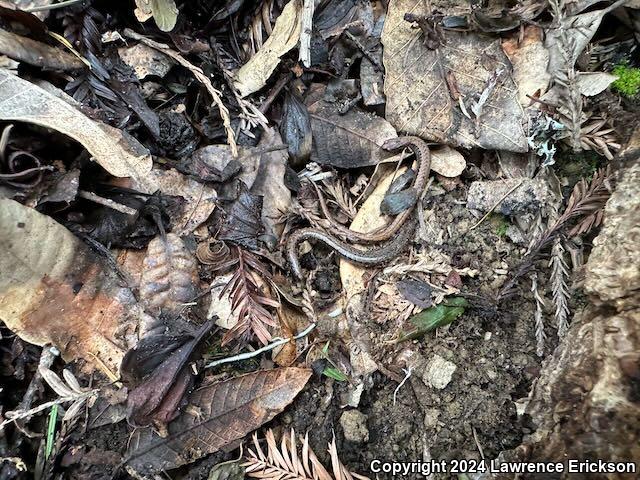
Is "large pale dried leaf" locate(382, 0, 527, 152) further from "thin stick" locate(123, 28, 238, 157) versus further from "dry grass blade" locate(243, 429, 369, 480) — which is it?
"dry grass blade" locate(243, 429, 369, 480)

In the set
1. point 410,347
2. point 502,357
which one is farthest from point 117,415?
point 502,357

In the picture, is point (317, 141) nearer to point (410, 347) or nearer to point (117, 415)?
point (410, 347)

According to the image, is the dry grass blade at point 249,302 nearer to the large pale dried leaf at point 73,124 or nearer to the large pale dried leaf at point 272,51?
the large pale dried leaf at point 73,124

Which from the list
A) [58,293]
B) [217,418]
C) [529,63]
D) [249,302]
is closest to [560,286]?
[529,63]

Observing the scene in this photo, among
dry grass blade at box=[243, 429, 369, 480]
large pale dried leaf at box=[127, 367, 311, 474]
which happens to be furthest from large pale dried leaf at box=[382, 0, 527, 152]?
dry grass blade at box=[243, 429, 369, 480]

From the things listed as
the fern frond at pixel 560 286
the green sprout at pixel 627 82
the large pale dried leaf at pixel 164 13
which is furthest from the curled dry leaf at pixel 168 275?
the green sprout at pixel 627 82

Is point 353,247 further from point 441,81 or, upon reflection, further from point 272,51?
point 272,51
